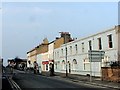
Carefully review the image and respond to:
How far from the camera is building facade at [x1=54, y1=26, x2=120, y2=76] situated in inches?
1706

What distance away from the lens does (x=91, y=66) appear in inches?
1996

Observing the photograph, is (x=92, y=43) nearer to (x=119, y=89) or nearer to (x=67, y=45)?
(x=67, y=45)

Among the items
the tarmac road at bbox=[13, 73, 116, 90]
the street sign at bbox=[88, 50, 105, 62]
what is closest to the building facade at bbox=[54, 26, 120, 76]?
the street sign at bbox=[88, 50, 105, 62]

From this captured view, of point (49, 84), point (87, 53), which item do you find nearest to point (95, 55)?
point (49, 84)

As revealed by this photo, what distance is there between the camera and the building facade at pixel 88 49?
1706 inches

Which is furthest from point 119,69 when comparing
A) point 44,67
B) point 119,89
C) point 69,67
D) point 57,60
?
point 44,67

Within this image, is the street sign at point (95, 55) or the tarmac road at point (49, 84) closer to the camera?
the tarmac road at point (49, 84)

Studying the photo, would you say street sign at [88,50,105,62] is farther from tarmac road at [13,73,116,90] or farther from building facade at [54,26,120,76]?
building facade at [54,26,120,76]

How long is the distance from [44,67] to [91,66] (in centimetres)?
5515

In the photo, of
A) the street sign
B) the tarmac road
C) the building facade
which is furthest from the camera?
the building facade

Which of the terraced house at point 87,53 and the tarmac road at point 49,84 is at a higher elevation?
the terraced house at point 87,53

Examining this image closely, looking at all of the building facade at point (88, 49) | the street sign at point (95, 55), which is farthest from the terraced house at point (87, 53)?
the street sign at point (95, 55)

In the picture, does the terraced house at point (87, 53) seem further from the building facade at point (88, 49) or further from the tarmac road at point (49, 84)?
the tarmac road at point (49, 84)

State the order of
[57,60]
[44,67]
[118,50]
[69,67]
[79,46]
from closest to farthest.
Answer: [118,50] < [79,46] < [69,67] < [57,60] < [44,67]
